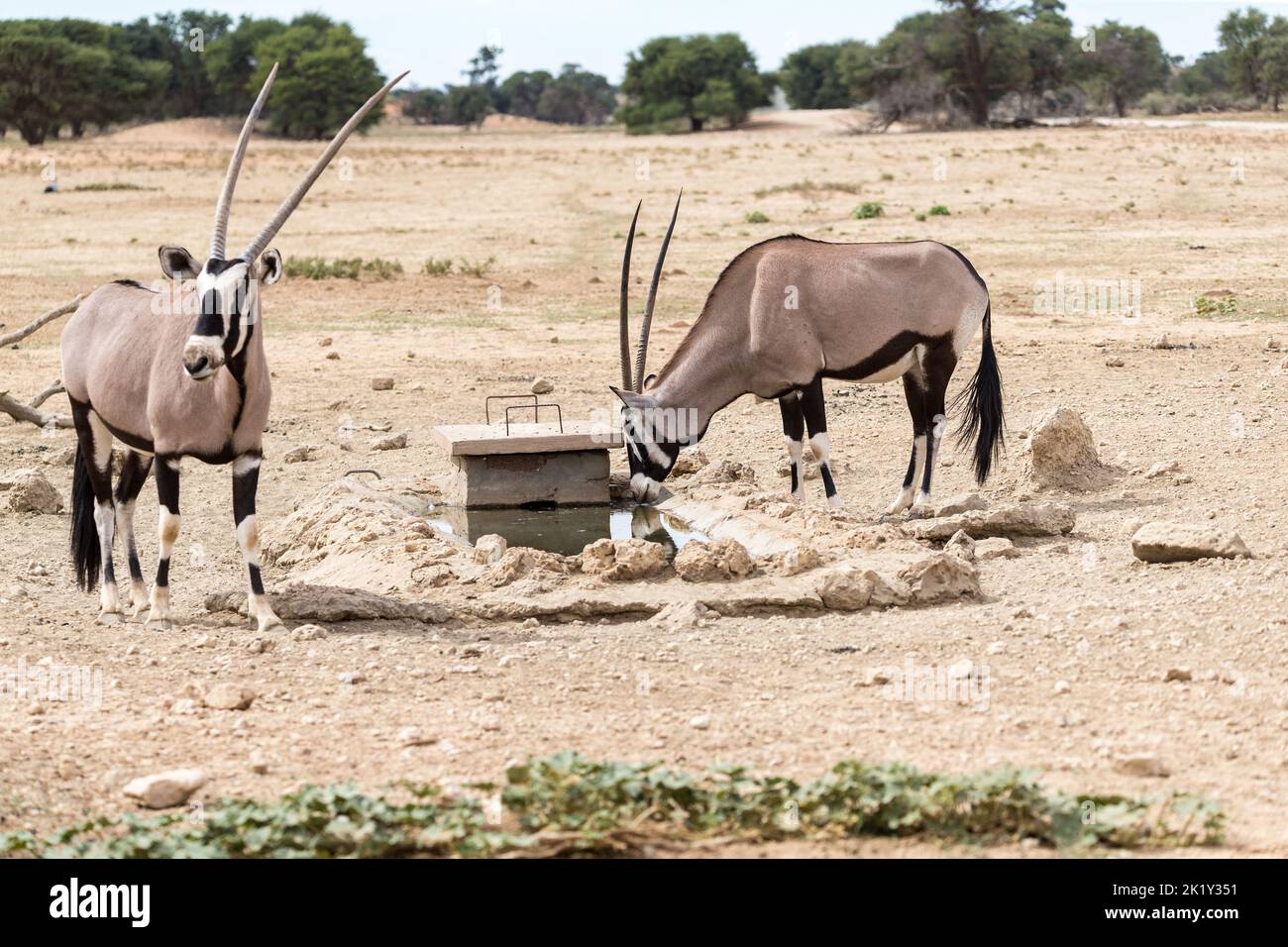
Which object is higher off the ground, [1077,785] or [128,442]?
[128,442]

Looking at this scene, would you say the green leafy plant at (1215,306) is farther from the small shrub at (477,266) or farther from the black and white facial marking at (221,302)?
the black and white facial marking at (221,302)

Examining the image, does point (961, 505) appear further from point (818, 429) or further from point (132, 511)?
point (132, 511)

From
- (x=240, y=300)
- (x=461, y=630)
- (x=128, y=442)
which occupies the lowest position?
(x=461, y=630)

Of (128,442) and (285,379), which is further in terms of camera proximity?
(285,379)

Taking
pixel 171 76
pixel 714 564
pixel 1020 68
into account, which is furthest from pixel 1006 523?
pixel 171 76

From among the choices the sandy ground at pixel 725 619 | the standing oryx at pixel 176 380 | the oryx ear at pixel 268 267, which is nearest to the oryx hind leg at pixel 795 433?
the sandy ground at pixel 725 619

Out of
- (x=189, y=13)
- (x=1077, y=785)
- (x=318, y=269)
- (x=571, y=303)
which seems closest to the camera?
(x=1077, y=785)

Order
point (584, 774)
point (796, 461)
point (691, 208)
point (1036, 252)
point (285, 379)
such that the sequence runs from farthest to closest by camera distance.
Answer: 1. point (691, 208)
2. point (1036, 252)
3. point (285, 379)
4. point (796, 461)
5. point (584, 774)

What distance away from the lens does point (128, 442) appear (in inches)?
291

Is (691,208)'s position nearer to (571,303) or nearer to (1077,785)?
(571,303)

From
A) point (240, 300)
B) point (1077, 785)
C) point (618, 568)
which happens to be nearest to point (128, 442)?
point (240, 300)

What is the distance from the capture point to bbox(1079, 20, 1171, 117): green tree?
195 feet

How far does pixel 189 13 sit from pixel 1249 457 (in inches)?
3331
